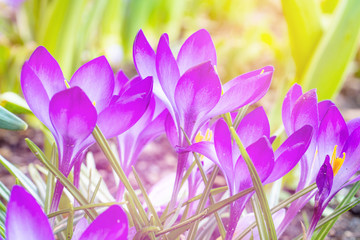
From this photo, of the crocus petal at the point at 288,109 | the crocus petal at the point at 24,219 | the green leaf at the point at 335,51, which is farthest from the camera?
the green leaf at the point at 335,51

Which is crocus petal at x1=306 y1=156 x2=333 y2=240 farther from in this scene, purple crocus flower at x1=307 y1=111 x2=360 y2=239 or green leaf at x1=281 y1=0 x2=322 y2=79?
green leaf at x1=281 y1=0 x2=322 y2=79

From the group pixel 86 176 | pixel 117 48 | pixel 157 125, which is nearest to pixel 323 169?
pixel 157 125

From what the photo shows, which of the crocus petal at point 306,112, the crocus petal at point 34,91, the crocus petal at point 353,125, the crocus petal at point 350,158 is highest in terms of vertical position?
the crocus petal at point 34,91

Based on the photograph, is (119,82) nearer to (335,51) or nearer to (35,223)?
(35,223)

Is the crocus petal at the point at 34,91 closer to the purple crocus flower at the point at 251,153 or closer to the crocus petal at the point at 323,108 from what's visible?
the purple crocus flower at the point at 251,153

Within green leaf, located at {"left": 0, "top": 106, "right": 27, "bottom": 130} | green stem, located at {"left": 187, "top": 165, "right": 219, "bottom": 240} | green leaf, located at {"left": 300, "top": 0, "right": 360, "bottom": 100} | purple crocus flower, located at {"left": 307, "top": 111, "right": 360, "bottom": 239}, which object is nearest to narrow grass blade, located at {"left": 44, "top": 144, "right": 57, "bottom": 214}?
green leaf, located at {"left": 0, "top": 106, "right": 27, "bottom": 130}

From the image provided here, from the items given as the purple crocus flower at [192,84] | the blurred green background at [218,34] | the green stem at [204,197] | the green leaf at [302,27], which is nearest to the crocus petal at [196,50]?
the purple crocus flower at [192,84]

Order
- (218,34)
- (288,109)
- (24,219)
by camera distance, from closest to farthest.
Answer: (24,219) < (288,109) < (218,34)

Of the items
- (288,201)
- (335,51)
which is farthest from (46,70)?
(335,51)
